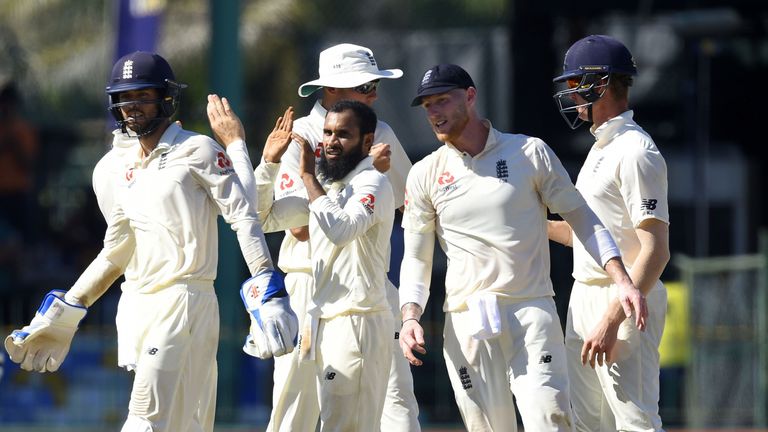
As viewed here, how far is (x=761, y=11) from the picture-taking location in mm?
14891

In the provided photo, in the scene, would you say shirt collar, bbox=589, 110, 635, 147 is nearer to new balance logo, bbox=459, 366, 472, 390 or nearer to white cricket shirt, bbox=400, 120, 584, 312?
white cricket shirt, bbox=400, 120, 584, 312

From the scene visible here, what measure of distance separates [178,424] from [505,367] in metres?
1.49

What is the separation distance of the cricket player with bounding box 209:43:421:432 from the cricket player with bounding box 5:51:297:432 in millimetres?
327

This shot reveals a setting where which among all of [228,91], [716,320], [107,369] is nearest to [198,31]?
[228,91]

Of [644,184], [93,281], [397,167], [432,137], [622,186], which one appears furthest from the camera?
[432,137]

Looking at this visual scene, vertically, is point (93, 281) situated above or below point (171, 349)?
above

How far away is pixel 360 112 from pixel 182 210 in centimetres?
101

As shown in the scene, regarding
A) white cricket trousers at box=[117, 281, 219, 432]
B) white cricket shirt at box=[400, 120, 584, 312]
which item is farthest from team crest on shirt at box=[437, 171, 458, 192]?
white cricket trousers at box=[117, 281, 219, 432]

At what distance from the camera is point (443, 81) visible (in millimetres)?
7258

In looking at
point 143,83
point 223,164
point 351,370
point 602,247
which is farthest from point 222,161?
point 602,247

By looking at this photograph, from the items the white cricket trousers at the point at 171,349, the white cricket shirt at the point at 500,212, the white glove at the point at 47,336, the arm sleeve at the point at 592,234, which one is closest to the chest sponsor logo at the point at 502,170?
the white cricket shirt at the point at 500,212

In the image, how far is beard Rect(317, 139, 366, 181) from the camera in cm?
759

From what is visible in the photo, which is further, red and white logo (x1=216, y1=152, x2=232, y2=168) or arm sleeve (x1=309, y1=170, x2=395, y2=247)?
arm sleeve (x1=309, y1=170, x2=395, y2=247)

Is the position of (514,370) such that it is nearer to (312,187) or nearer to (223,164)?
(312,187)
